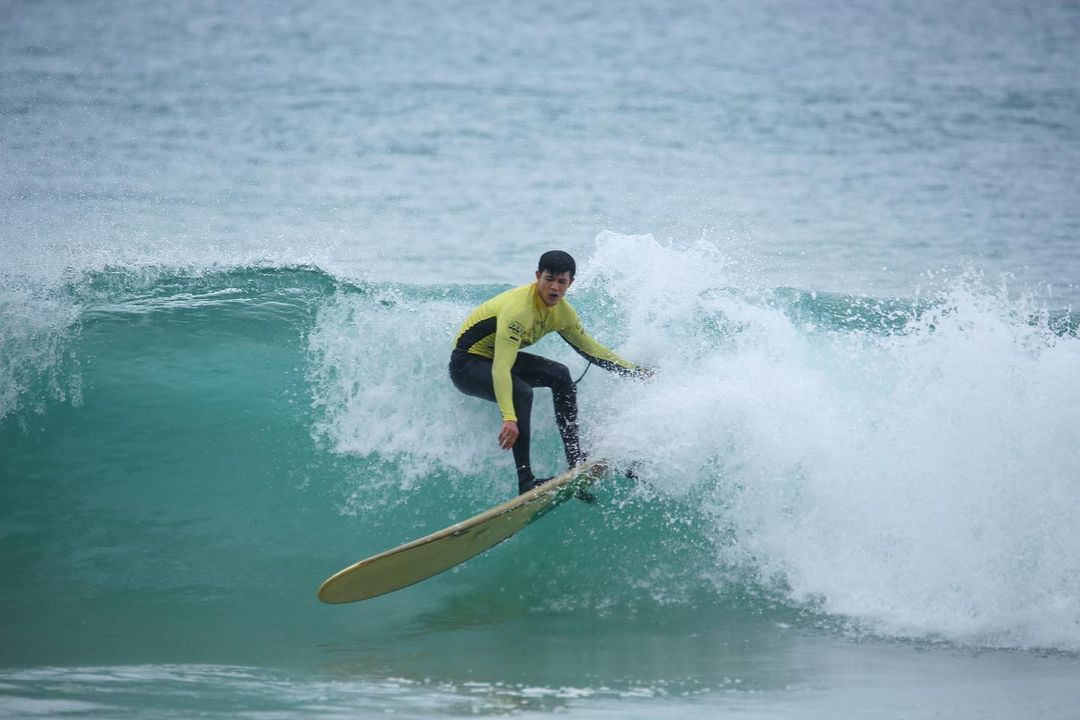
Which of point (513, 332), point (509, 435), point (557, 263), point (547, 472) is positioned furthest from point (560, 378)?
point (547, 472)

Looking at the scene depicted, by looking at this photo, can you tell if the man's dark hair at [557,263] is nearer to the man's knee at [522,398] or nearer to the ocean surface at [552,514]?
the man's knee at [522,398]

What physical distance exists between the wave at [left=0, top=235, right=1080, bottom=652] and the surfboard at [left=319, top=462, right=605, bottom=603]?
1.14 feet

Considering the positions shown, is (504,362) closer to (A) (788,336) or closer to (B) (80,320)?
(A) (788,336)

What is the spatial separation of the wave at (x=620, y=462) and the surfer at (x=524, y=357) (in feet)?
1.37

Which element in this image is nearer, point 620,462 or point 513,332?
point 513,332

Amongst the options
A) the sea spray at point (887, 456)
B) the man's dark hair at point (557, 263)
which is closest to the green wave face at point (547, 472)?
the sea spray at point (887, 456)

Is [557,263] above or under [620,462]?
above

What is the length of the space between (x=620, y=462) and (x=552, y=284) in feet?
4.01

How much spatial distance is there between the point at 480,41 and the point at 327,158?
64.9 feet

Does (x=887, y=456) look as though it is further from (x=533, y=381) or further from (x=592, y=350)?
(x=533, y=381)

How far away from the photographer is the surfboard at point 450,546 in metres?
5.89

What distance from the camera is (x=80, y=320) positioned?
856cm

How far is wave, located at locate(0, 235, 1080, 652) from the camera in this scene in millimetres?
6477

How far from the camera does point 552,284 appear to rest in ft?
20.1
